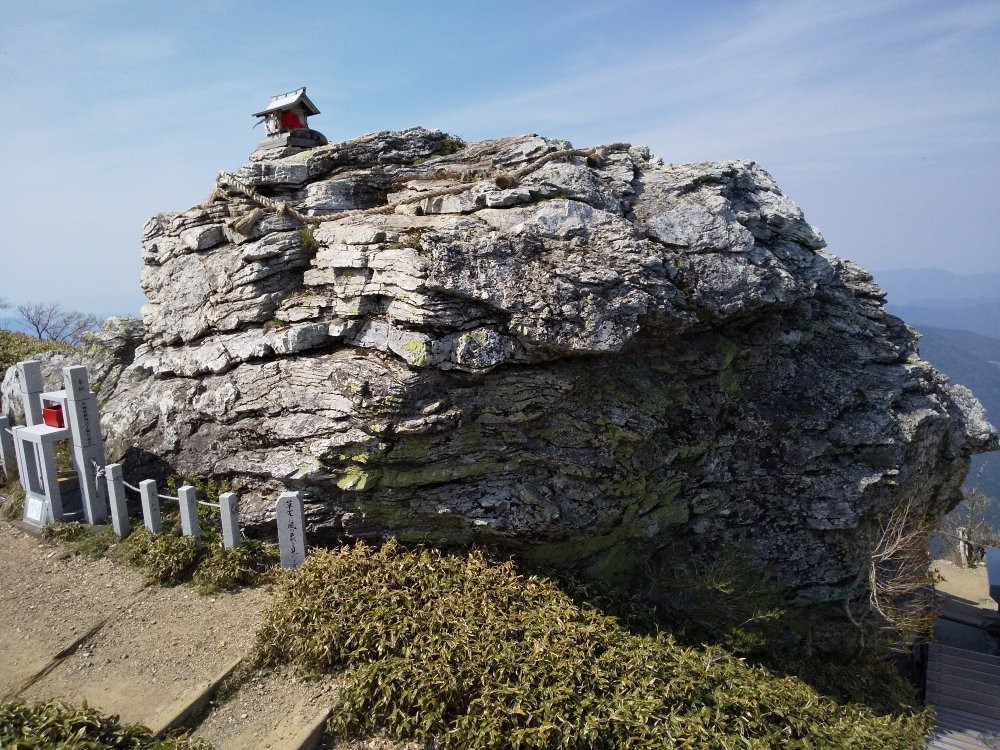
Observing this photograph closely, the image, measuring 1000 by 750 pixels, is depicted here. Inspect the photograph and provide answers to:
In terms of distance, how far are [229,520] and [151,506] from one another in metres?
1.72

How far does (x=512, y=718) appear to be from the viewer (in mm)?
7301

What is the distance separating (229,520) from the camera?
32.0ft

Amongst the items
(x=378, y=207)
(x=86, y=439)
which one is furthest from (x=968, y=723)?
(x=86, y=439)

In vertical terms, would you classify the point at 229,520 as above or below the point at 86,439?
below

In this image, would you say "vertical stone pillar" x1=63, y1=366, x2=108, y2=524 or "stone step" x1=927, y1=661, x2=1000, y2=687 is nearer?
"vertical stone pillar" x1=63, y1=366, x2=108, y2=524

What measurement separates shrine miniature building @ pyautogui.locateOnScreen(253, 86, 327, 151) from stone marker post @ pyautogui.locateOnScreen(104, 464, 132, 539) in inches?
328

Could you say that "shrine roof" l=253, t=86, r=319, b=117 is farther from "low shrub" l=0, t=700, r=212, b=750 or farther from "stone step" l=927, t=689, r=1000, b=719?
"stone step" l=927, t=689, r=1000, b=719

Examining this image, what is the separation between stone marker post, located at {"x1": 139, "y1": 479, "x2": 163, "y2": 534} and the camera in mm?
10180

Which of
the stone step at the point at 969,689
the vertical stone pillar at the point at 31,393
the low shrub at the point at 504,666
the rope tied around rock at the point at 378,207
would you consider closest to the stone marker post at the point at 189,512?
the low shrub at the point at 504,666

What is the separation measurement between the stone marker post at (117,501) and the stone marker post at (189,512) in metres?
1.43

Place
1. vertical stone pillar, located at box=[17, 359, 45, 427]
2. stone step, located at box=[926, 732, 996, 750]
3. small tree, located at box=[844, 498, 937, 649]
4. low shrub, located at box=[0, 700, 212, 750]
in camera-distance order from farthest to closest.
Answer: small tree, located at box=[844, 498, 937, 649], stone step, located at box=[926, 732, 996, 750], vertical stone pillar, located at box=[17, 359, 45, 427], low shrub, located at box=[0, 700, 212, 750]

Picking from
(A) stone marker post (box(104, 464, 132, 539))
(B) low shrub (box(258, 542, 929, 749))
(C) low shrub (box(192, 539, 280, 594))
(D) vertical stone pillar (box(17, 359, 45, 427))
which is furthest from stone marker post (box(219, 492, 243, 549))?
(D) vertical stone pillar (box(17, 359, 45, 427))

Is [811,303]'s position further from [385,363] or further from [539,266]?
[385,363]

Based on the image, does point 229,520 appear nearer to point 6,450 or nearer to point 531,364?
point 531,364
